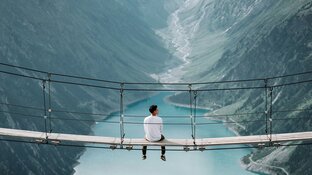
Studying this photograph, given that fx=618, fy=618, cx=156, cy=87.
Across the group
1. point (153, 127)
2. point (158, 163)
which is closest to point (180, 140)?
point (153, 127)

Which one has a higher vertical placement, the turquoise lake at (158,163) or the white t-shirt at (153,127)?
the white t-shirt at (153,127)

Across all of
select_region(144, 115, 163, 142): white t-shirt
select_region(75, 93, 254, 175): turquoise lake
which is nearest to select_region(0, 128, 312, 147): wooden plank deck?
select_region(144, 115, 163, 142): white t-shirt

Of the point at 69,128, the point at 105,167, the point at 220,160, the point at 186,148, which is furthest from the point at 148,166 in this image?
the point at 186,148

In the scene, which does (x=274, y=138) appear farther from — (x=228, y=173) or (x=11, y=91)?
(x=11, y=91)

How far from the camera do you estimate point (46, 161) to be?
552 ft

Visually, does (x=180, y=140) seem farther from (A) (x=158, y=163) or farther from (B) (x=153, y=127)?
(A) (x=158, y=163)

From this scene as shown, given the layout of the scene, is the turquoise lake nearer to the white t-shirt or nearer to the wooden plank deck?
the wooden plank deck

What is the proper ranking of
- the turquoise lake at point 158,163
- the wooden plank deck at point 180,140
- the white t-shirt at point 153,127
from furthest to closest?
the turquoise lake at point 158,163 → the white t-shirt at point 153,127 → the wooden plank deck at point 180,140

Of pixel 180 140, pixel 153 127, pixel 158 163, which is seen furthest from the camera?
pixel 158 163

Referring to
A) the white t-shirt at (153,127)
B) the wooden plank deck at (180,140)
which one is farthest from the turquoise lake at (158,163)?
the white t-shirt at (153,127)

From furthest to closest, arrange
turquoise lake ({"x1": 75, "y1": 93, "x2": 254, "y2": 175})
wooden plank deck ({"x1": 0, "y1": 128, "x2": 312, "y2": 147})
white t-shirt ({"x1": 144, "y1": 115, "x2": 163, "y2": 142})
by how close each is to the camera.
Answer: turquoise lake ({"x1": 75, "y1": 93, "x2": 254, "y2": 175}) < white t-shirt ({"x1": 144, "y1": 115, "x2": 163, "y2": 142}) < wooden plank deck ({"x1": 0, "y1": 128, "x2": 312, "y2": 147})

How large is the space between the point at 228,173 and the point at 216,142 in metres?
137

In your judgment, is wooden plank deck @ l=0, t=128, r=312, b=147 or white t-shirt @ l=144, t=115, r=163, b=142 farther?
white t-shirt @ l=144, t=115, r=163, b=142

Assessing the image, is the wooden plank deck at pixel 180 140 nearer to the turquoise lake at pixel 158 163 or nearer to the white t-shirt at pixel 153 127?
the white t-shirt at pixel 153 127
